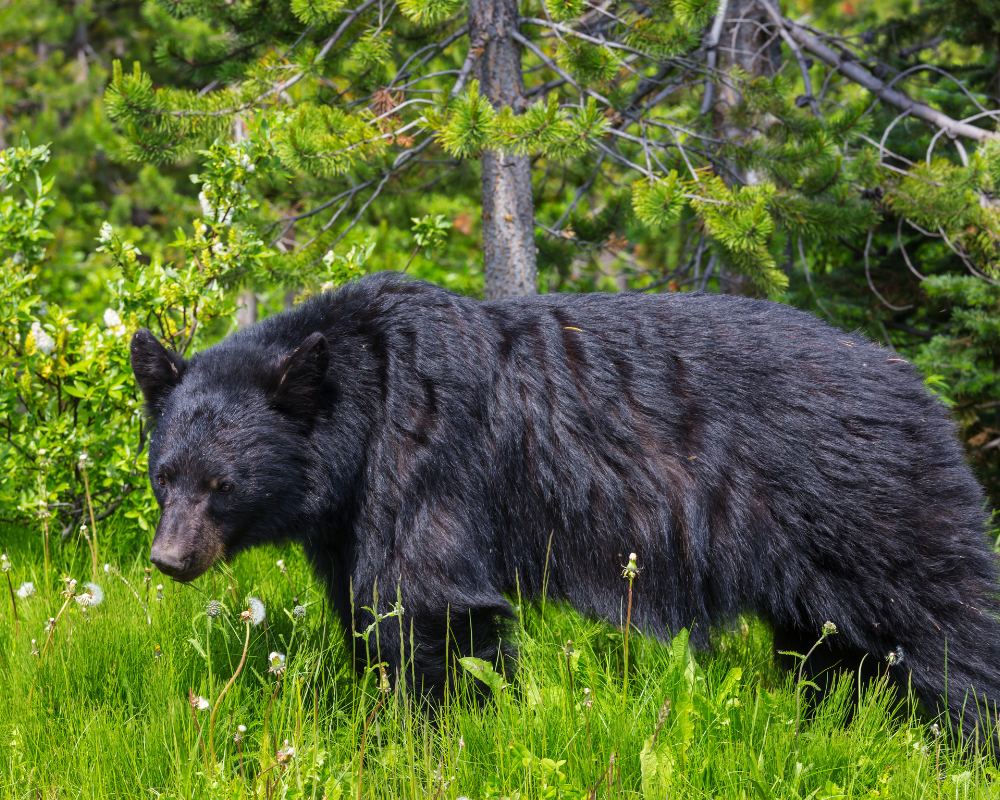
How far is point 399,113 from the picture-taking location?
5273 mm

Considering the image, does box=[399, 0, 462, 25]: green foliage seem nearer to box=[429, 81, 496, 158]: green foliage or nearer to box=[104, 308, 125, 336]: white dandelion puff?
box=[429, 81, 496, 158]: green foliage

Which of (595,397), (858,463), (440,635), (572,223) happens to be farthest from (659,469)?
(572,223)

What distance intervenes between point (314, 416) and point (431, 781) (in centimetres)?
130

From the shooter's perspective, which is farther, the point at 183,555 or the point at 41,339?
the point at 41,339

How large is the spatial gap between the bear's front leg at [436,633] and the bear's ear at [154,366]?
973 mm

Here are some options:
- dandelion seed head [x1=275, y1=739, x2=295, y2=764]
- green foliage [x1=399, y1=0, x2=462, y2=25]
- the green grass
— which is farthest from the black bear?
green foliage [x1=399, y1=0, x2=462, y2=25]

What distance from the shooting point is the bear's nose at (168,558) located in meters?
3.16

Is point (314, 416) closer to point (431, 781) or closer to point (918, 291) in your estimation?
point (431, 781)

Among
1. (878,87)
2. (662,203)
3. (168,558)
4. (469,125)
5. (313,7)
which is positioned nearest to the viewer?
(168,558)

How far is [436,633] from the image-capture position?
10.5ft

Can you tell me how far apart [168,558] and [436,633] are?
32.4 inches

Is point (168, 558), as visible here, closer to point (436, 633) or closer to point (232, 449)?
point (232, 449)

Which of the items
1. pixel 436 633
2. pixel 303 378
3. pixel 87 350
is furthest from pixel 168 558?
pixel 87 350

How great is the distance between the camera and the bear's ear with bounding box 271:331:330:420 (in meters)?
3.26
